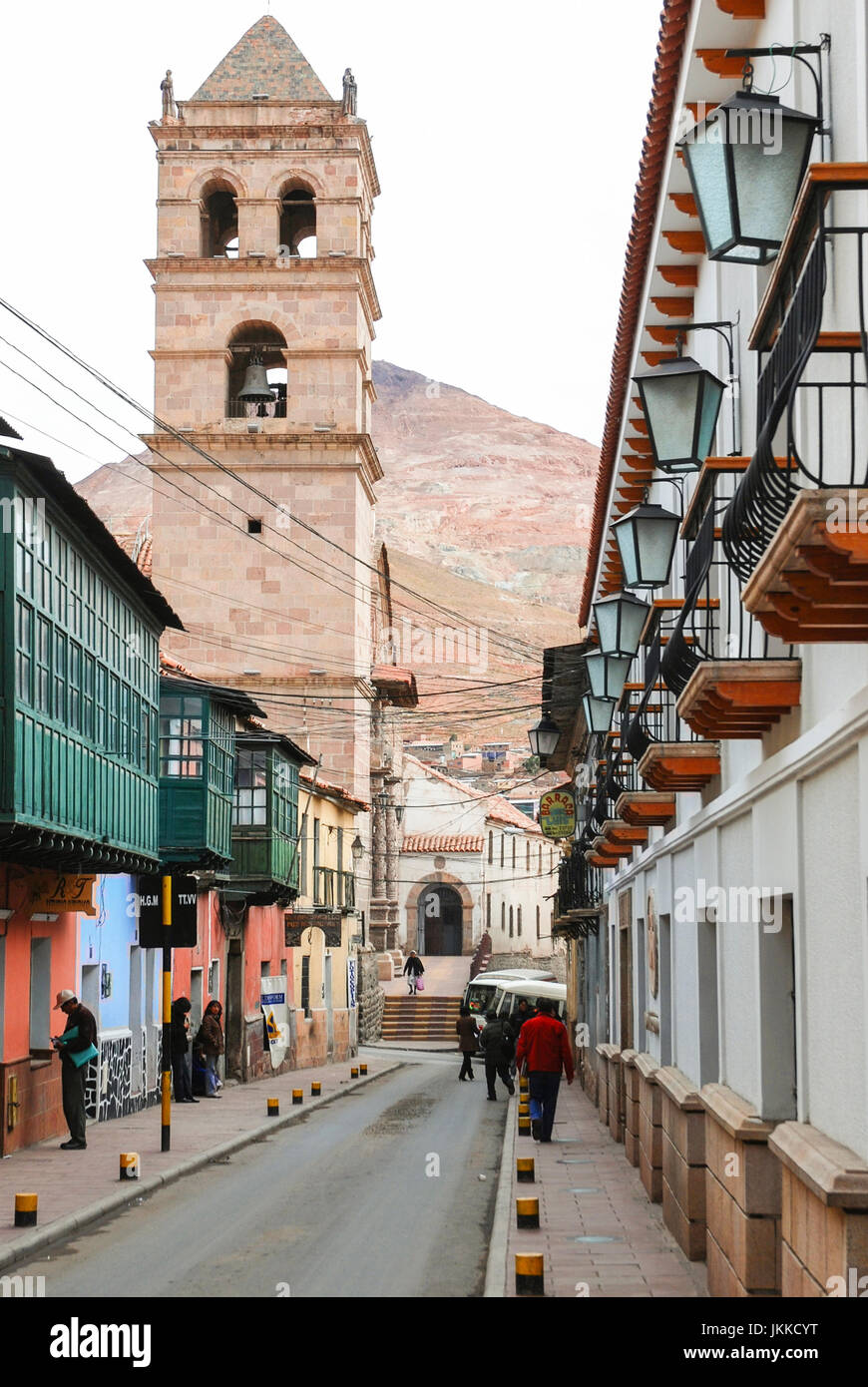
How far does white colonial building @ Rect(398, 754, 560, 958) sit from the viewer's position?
255ft

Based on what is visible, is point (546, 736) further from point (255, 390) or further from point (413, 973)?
point (413, 973)

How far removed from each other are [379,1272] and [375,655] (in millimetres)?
40481

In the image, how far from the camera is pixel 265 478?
44.1 metres

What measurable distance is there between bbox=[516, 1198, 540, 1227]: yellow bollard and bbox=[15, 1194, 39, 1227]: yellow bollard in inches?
141

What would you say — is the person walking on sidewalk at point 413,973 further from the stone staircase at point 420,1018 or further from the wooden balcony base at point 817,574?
the wooden balcony base at point 817,574

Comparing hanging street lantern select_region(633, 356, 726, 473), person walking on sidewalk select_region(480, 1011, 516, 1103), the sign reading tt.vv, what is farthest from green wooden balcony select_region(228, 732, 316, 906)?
hanging street lantern select_region(633, 356, 726, 473)

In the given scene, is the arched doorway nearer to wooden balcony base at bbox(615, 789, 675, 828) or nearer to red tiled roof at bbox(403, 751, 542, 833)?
red tiled roof at bbox(403, 751, 542, 833)

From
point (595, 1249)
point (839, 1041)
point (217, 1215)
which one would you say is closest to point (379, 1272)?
point (595, 1249)

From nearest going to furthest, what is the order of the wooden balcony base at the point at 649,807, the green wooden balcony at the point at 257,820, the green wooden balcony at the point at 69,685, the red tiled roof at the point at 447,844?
the wooden balcony base at the point at 649,807 < the green wooden balcony at the point at 69,685 < the green wooden balcony at the point at 257,820 < the red tiled roof at the point at 447,844

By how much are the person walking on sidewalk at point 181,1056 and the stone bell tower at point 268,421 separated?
1816 centimetres

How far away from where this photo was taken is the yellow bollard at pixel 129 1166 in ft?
50.7
